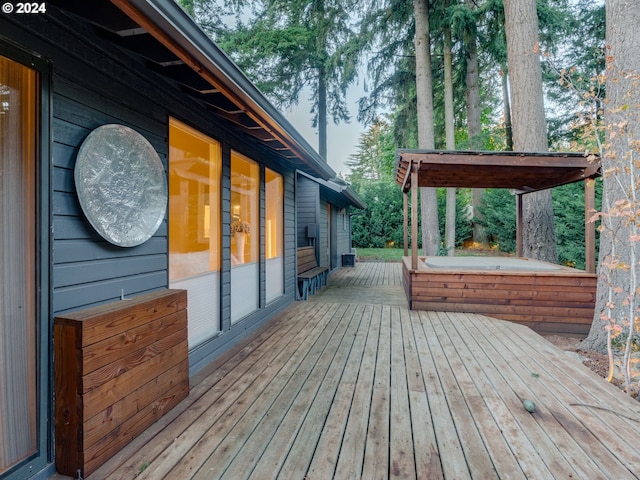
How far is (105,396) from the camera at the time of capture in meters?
1.54

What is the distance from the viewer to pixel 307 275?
5957 millimetres

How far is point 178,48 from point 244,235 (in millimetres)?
2337

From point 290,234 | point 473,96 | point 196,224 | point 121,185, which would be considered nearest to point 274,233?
point 290,234

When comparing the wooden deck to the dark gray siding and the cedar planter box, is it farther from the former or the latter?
the dark gray siding

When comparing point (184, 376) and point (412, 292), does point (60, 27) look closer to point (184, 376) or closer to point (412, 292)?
point (184, 376)

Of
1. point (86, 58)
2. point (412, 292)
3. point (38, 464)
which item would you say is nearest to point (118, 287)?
point (38, 464)

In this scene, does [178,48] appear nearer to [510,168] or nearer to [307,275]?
[510,168]

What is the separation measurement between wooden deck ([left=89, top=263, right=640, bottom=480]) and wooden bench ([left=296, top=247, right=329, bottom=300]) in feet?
7.57

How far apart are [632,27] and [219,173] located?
4.33 m

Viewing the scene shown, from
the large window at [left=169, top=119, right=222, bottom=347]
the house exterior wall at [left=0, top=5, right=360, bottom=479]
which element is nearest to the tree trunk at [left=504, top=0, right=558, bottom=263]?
the large window at [left=169, top=119, right=222, bottom=347]

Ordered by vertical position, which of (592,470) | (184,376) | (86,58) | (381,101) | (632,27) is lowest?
(592,470)

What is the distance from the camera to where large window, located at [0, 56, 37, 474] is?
1331 millimetres

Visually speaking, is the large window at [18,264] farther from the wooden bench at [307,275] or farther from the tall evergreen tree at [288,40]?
the tall evergreen tree at [288,40]

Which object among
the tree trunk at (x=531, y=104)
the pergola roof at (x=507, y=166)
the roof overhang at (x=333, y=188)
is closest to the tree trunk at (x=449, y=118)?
the roof overhang at (x=333, y=188)
